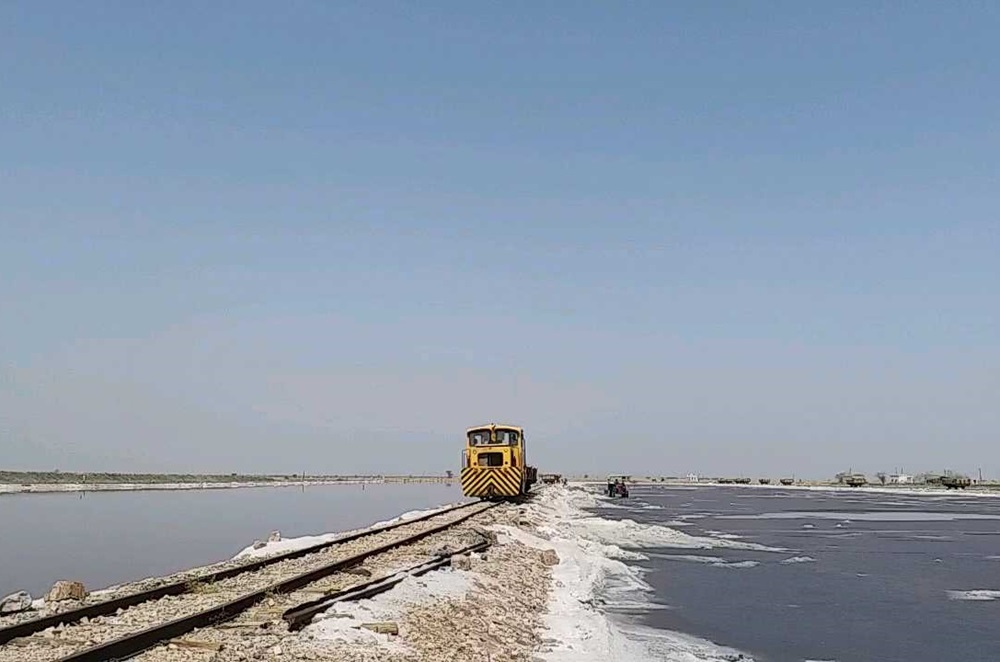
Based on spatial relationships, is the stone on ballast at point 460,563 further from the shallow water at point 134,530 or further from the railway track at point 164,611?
the shallow water at point 134,530

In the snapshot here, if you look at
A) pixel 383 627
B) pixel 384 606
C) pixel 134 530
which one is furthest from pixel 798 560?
pixel 134 530

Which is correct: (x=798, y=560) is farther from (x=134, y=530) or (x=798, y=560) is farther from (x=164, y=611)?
(x=134, y=530)

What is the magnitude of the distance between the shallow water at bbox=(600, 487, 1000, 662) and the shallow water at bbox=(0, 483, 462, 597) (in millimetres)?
11368

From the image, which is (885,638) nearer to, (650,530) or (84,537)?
(650,530)

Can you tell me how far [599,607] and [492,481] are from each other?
2536 centimetres

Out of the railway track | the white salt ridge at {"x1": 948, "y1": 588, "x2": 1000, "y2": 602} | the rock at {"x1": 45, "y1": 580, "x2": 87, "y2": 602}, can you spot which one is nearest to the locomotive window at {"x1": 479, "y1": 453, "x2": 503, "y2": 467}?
the railway track

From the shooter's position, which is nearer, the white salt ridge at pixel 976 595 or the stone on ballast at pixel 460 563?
the stone on ballast at pixel 460 563

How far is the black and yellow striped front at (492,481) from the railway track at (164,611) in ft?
74.1

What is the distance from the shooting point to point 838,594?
20.2m

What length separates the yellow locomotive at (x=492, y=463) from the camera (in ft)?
139

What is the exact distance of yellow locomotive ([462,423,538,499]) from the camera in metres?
42.5

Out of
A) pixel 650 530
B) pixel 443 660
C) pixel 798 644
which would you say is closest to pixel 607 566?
pixel 798 644

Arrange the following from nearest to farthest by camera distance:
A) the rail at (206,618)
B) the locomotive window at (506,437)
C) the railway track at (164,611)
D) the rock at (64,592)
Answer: the rail at (206,618), the railway track at (164,611), the rock at (64,592), the locomotive window at (506,437)

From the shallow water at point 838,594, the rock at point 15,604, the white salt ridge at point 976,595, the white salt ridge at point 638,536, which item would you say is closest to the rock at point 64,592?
the rock at point 15,604
